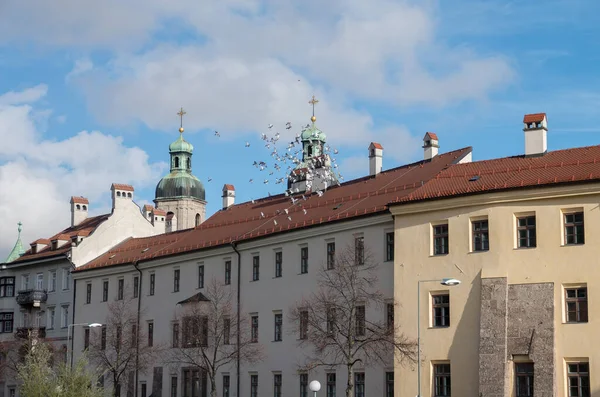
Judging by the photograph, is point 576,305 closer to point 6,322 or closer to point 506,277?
point 506,277

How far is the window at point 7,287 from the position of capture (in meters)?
83.8

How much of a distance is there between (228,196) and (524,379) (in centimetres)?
3448

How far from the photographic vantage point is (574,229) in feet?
Result: 143

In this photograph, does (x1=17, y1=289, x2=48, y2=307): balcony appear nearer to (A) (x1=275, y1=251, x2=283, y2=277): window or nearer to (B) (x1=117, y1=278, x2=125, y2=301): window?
(B) (x1=117, y1=278, x2=125, y2=301): window

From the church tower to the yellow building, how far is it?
3756 inches

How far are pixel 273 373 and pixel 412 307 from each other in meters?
12.1

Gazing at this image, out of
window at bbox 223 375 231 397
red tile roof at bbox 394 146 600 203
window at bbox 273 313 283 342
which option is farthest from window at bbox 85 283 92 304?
red tile roof at bbox 394 146 600 203

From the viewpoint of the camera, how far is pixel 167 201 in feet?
469

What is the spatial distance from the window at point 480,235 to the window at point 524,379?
17.4 ft

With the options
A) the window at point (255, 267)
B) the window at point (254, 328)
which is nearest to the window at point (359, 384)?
the window at point (254, 328)

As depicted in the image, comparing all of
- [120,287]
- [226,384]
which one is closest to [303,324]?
[226,384]

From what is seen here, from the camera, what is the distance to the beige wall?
42656mm

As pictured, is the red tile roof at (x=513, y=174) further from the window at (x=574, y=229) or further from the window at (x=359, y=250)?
the window at (x=359, y=250)

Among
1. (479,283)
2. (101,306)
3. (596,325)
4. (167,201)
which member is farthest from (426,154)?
(167,201)
